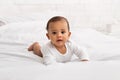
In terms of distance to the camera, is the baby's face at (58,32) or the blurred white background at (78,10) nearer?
the baby's face at (58,32)

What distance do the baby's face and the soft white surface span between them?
0.12 metres

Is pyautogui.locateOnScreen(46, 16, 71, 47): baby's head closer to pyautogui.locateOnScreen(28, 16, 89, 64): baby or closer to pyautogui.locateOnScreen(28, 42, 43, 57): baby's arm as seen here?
pyautogui.locateOnScreen(28, 16, 89, 64): baby

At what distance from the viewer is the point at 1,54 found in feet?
4.59

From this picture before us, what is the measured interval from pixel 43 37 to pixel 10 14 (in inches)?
24.7

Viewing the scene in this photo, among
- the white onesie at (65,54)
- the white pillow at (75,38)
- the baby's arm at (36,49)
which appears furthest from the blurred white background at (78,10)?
the white onesie at (65,54)

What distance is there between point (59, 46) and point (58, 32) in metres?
0.09

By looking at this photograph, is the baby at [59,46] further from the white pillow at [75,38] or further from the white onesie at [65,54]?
the white pillow at [75,38]

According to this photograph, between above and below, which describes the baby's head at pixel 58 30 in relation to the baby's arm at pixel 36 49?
above

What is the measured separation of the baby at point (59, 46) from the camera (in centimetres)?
130

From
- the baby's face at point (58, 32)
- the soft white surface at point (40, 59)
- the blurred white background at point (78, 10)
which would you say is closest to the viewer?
the soft white surface at point (40, 59)

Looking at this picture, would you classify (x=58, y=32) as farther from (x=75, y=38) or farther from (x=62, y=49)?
(x=75, y=38)

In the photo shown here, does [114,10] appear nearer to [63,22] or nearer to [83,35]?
[83,35]

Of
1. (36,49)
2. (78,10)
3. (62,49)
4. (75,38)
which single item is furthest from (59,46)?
(78,10)

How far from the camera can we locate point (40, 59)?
4.39 ft
